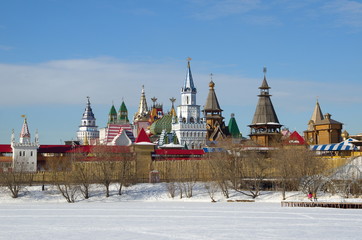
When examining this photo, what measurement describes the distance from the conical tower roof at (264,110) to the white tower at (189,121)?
103 feet

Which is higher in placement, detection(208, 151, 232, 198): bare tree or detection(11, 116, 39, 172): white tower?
detection(11, 116, 39, 172): white tower

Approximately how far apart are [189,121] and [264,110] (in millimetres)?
38920

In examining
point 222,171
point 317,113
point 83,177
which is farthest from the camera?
point 317,113

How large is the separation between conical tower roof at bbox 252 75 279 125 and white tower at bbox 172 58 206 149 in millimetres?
31462

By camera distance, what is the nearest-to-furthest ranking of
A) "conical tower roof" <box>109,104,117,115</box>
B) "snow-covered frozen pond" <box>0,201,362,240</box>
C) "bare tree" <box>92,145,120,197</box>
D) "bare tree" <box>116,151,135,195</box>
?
"snow-covered frozen pond" <box>0,201,362,240</box>, "bare tree" <box>92,145,120,197</box>, "bare tree" <box>116,151,135,195</box>, "conical tower roof" <box>109,104,117,115</box>

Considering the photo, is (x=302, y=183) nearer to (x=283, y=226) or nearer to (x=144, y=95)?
(x=283, y=226)

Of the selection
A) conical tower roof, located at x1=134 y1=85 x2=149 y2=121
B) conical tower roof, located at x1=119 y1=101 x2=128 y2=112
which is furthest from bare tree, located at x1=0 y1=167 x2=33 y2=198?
conical tower roof, located at x1=134 y1=85 x2=149 y2=121

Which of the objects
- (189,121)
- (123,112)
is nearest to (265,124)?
(189,121)

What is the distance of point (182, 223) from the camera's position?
33312 millimetres

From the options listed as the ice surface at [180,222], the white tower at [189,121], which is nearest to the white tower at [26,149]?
the ice surface at [180,222]

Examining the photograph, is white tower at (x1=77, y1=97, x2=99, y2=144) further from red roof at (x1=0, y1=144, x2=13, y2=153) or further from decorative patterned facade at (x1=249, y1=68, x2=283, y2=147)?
decorative patterned facade at (x1=249, y1=68, x2=283, y2=147)

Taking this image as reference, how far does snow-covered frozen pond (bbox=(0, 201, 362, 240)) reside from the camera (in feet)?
94.8

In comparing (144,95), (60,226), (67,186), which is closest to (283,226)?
(60,226)

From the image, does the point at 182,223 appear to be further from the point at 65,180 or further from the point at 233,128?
the point at 233,128
